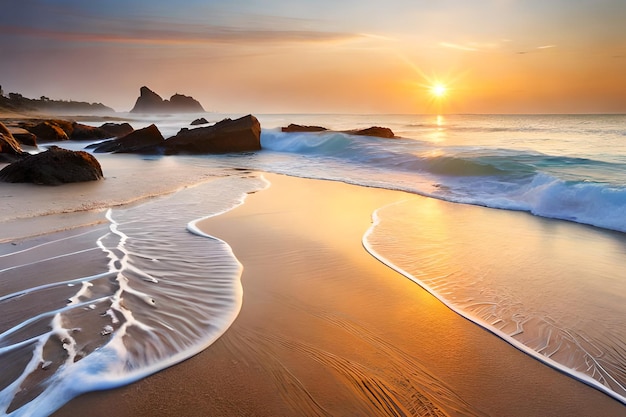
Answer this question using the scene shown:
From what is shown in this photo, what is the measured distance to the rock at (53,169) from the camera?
778 cm

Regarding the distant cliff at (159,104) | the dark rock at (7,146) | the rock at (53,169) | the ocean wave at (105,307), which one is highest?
the distant cliff at (159,104)

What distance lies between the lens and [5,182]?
7691 millimetres

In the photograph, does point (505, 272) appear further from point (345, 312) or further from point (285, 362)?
point (285, 362)

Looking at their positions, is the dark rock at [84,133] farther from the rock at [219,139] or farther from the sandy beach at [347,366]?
the sandy beach at [347,366]

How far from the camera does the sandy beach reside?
1951 millimetres

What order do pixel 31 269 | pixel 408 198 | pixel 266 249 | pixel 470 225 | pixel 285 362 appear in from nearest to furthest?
pixel 285 362 → pixel 31 269 → pixel 266 249 → pixel 470 225 → pixel 408 198

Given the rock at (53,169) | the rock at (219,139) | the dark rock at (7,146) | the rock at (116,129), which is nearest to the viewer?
the rock at (53,169)

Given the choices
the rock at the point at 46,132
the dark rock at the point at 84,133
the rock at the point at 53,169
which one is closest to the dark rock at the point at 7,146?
the rock at the point at 53,169

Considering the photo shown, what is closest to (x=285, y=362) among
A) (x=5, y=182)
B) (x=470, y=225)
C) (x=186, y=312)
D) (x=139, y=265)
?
(x=186, y=312)

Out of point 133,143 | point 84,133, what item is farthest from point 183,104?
point 133,143

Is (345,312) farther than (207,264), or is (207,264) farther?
(207,264)

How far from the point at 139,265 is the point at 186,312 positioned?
→ 3.62 feet

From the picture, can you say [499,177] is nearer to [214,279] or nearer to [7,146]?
[214,279]

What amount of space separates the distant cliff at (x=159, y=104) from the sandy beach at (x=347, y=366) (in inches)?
5687
